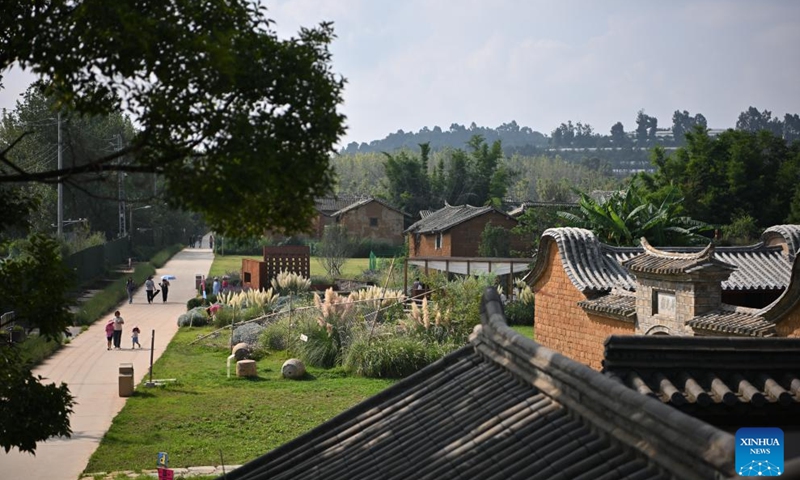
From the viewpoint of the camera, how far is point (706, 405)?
6.34 m

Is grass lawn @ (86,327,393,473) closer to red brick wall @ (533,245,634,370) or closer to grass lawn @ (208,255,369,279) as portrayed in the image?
red brick wall @ (533,245,634,370)

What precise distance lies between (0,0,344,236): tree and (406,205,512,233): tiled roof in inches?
1939

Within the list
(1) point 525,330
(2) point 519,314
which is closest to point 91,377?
(1) point 525,330

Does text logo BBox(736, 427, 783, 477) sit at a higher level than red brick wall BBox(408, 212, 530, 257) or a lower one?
lower

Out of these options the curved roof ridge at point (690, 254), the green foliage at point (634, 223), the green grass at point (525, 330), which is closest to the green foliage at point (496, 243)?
the green grass at point (525, 330)

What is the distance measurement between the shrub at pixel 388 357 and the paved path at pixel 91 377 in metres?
5.23

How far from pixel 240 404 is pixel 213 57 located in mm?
16435

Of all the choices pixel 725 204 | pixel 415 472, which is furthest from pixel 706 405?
pixel 725 204

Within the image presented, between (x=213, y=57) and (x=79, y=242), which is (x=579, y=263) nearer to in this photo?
(x=213, y=57)

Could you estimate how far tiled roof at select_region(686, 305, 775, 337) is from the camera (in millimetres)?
16406

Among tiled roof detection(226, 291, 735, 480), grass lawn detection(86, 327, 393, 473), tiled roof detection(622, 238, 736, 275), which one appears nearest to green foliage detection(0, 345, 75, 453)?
tiled roof detection(226, 291, 735, 480)

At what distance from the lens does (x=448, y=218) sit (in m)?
60.1

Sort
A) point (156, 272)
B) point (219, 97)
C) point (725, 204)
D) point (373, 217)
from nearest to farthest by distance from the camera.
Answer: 1. point (219, 97)
2. point (725, 204)
3. point (156, 272)
4. point (373, 217)

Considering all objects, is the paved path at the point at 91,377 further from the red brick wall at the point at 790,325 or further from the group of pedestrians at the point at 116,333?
the red brick wall at the point at 790,325
